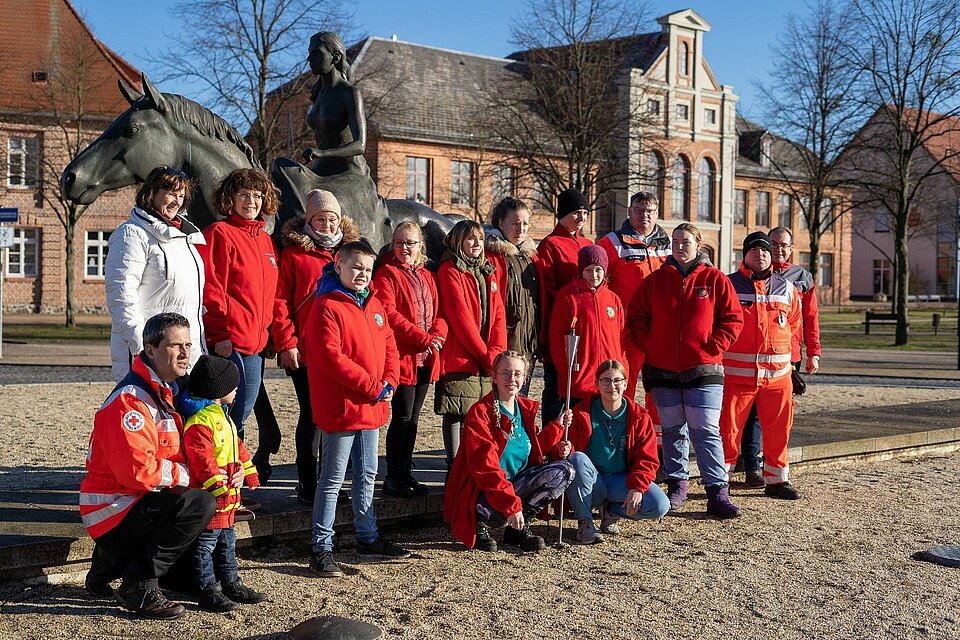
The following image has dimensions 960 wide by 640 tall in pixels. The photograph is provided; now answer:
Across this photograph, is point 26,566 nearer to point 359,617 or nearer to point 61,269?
point 359,617

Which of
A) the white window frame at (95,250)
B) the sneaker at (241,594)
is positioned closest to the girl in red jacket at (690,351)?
the sneaker at (241,594)

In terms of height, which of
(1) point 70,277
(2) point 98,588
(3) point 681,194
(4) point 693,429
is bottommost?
(2) point 98,588

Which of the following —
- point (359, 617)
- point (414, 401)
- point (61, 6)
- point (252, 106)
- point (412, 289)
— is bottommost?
point (359, 617)

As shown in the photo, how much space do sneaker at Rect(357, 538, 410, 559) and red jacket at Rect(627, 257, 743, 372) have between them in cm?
229

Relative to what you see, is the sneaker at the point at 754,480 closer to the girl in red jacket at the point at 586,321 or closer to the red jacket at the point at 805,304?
the red jacket at the point at 805,304

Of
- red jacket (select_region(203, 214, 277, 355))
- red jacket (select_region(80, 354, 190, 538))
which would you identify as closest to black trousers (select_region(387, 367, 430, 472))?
red jacket (select_region(203, 214, 277, 355))

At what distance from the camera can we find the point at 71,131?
105 ft

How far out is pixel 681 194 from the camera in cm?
5262

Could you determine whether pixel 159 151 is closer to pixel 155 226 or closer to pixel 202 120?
pixel 202 120

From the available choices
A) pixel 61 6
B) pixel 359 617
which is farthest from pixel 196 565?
pixel 61 6

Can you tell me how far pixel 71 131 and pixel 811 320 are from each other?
28.5 metres

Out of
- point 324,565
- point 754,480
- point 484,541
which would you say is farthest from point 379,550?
point 754,480

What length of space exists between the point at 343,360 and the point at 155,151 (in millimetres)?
2940

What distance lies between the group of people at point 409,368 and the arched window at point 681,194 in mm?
44728
